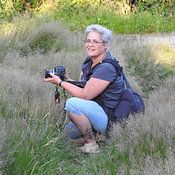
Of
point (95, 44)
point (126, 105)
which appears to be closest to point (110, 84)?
point (126, 105)

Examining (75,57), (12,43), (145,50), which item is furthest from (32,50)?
(145,50)

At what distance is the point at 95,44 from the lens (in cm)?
502

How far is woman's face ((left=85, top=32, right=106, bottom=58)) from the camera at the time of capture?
16.5 ft

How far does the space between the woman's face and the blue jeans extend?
0.45 meters

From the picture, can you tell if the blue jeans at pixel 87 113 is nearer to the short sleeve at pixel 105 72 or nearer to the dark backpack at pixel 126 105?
the dark backpack at pixel 126 105

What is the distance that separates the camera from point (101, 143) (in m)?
5.09

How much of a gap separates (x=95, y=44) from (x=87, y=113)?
64cm

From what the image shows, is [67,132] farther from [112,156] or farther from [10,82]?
[10,82]

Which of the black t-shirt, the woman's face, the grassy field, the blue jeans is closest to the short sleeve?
the black t-shirt

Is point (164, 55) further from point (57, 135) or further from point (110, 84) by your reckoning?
point (57, 135)

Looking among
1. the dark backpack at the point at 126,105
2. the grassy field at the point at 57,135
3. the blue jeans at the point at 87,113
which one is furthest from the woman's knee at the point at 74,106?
the dark backpack at the point at 126,105

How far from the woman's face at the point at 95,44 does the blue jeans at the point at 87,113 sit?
450 millimetres

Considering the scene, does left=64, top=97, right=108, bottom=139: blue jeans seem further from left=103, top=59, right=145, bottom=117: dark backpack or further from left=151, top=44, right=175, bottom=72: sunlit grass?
left=151, top=44, right=175, bottom=72: sunlit grass

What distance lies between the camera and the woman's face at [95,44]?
5020 millimetres
